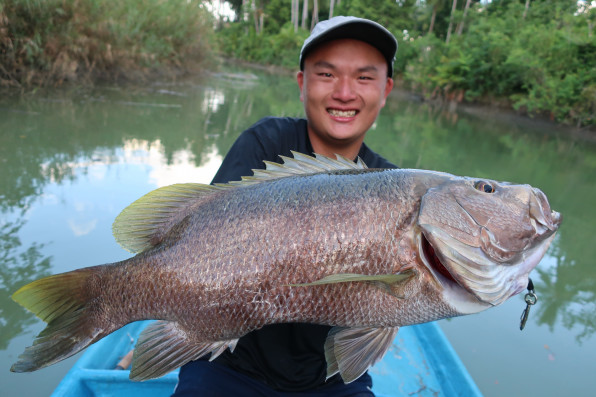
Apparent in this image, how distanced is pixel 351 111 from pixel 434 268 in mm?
1071

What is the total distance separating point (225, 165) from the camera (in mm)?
1916

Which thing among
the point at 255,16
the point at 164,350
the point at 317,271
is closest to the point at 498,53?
the point at 317,271

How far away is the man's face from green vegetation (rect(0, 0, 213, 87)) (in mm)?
8927

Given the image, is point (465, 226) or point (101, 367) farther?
point (101, 367)

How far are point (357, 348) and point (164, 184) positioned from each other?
4268 mm

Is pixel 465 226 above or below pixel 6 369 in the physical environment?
above

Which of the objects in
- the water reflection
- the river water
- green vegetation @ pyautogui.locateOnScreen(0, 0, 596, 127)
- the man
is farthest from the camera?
green vegetation @ pyautogui.locateOnScreen(0, 0, 596, 127)

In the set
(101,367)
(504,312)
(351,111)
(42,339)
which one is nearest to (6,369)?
(101,367)

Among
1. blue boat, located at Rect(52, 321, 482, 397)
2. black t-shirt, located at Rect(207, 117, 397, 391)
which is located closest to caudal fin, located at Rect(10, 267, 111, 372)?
black t-shirt, located at Rect(207, 117, 397, 391)

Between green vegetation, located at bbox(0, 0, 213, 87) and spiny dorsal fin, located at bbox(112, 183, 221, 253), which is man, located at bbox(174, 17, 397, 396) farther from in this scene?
green vegetation, located at bbox(0, 0, 213, 87)

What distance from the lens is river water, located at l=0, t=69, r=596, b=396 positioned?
3004 millimetres

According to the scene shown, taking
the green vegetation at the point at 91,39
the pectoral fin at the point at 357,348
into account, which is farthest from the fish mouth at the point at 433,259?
the green vegetation at the point at 91,39

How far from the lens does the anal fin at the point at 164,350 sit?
134cm

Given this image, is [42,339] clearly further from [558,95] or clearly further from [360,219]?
[558,95]
